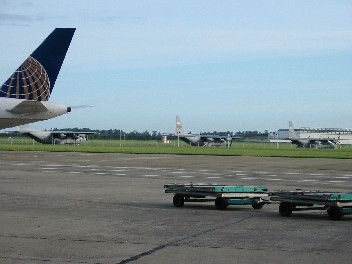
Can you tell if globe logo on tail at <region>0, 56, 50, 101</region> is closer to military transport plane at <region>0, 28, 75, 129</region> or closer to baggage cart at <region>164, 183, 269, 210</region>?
military transport plane at <region>0, 28, 75, 129</region>

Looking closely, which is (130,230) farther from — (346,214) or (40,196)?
(40,196)

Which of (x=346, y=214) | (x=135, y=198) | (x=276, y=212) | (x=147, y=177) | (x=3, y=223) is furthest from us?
(x=147, y=177)

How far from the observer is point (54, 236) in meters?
13.7

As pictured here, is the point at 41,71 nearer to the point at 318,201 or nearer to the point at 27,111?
the point at 27,111

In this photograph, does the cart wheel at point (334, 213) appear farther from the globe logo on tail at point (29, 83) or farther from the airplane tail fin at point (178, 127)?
the airplane tail fin at point (178, 127)

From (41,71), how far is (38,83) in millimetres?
1145

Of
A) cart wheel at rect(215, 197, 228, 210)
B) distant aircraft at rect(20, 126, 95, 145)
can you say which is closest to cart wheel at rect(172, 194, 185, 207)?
cart wheel at rect(215, 197, 228, 210)

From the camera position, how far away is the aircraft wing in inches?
2185

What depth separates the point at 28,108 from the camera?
56906 mm

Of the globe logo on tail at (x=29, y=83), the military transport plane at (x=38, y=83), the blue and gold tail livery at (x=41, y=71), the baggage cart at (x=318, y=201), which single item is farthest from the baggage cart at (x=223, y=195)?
the globe logo on tail at (x=29, y=83)

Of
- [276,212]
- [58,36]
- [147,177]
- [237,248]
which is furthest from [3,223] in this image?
[58,36]

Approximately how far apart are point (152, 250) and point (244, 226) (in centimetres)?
397

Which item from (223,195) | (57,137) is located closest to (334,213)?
(223,195)

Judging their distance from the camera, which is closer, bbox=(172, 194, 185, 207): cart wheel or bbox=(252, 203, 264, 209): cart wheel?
bbox=(252, 203, 264, 209): cart wheel
